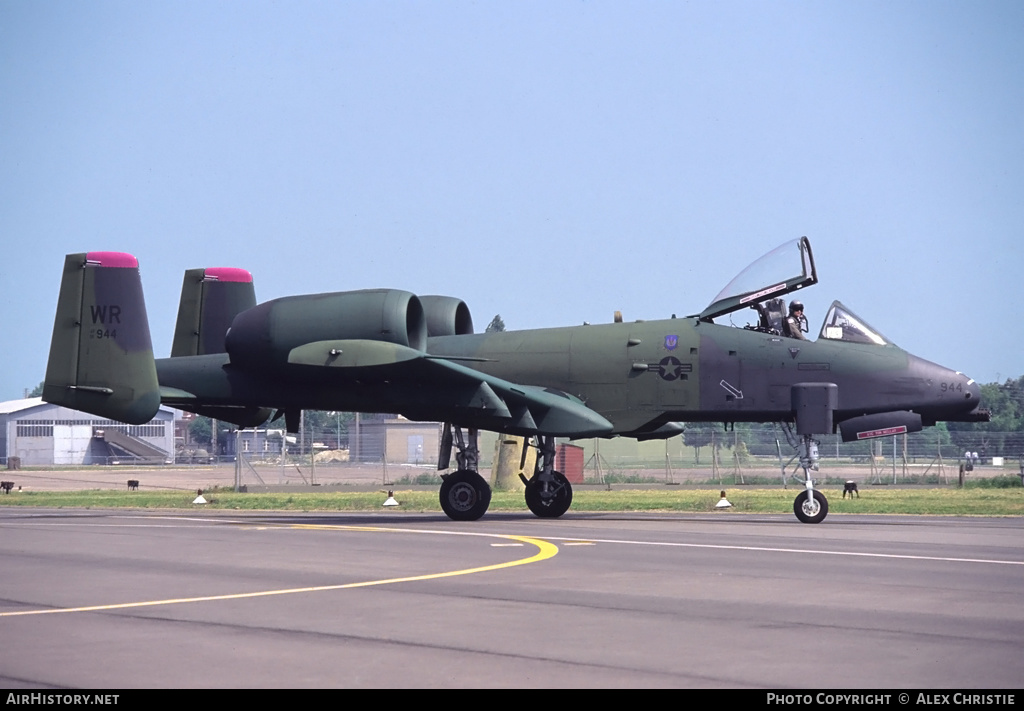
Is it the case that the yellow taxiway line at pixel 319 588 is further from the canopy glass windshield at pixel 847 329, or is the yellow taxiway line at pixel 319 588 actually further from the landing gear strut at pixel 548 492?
the canopy glass windshield at pixel 847 329

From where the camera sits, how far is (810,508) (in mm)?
20312

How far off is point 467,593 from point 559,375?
40.0 feet

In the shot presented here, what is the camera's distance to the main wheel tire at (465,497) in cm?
2152

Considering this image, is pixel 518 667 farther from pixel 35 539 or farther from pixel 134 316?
pixel 134 316

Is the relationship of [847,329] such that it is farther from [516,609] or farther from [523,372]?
[516,609]

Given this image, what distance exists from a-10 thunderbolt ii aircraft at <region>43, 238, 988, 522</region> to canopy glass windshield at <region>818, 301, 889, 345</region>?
2 cm

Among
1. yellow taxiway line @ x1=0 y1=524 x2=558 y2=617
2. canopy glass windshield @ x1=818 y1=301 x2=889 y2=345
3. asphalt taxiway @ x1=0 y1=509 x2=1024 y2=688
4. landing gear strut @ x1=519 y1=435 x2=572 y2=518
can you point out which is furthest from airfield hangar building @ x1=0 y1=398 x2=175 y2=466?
yellow taxiway line @ x1=0 y1=524 x2=558 y2=617

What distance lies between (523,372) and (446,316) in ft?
8.00

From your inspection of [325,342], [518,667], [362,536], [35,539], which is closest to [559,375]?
[325,342]

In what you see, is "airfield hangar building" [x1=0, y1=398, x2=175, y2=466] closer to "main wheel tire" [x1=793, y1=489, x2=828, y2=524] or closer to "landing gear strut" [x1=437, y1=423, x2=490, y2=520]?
"landing gear strut" [x1=437, y1=423, x2=490, y2=520]

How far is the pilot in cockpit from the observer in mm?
21688

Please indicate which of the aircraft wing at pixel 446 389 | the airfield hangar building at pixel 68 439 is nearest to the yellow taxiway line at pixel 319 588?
the aircraft wing at pixel 446 389

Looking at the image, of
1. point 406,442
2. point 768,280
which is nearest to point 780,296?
point 768,280

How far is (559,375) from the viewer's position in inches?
888
